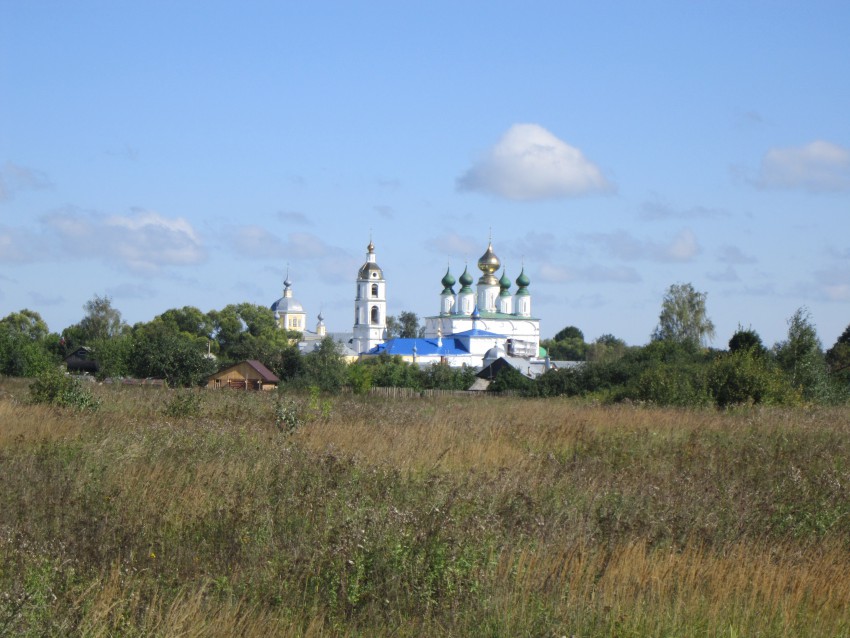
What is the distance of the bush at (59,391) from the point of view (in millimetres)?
18422

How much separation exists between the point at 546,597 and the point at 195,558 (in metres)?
2.46

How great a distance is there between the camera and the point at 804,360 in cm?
3441

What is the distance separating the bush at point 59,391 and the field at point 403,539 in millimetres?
5099

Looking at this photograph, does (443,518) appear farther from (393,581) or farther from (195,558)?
(195,558)

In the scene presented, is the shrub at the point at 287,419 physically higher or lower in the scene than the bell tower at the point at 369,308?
lower

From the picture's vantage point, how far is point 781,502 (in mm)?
10281

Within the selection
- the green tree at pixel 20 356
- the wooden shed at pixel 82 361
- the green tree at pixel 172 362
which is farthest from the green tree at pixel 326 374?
the wooden shed at pixel 82 361

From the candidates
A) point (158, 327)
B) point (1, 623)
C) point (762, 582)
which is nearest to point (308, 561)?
point (1, 623)

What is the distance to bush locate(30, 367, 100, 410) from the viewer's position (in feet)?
60.4

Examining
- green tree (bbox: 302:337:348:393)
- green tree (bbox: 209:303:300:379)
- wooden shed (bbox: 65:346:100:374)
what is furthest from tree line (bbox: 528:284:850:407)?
green tree (bbox: 209:303:300:379)

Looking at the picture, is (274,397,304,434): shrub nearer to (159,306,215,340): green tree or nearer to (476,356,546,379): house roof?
(476,356,546,379): house roof

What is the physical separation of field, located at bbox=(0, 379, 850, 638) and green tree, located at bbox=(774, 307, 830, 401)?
2110 centimetres

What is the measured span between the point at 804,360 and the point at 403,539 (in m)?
29.5

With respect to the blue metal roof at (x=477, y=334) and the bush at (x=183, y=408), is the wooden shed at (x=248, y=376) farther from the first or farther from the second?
the blue metal roof at (x=477, y=334)
